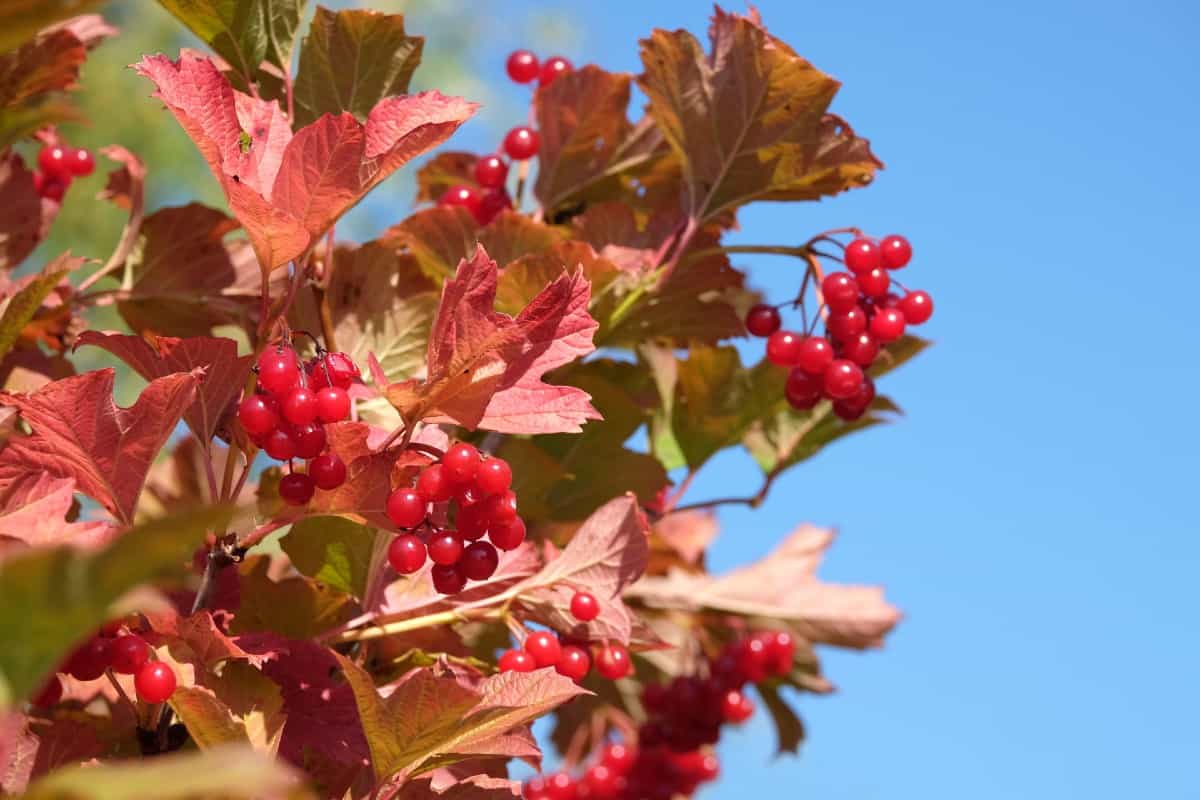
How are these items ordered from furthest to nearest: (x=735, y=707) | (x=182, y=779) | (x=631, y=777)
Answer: (x=631, y=777)
(x=735, y=707)
(x=182, y=779)

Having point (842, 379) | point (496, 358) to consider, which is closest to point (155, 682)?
point (496, 358)

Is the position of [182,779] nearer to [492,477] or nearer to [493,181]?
[492,477]

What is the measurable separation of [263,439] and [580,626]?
0.32m

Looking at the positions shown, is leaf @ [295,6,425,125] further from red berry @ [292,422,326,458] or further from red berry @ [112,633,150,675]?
red berry @ [112,633,150,675]

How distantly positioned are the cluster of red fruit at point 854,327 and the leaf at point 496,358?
444mm

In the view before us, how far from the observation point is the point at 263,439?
0.84 metres

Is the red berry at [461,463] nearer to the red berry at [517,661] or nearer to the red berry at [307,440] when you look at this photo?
the red berry at [307,440]

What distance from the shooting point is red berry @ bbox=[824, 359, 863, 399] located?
1252 mm

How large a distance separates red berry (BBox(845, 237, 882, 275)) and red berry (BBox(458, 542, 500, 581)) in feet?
1.79

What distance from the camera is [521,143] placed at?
1.38 meters

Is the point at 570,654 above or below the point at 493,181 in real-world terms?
below

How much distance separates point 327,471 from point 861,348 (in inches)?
25.1

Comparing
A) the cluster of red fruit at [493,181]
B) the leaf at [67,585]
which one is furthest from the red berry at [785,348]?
the leaf at [67,585]

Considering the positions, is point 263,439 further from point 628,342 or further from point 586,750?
point 586,750
